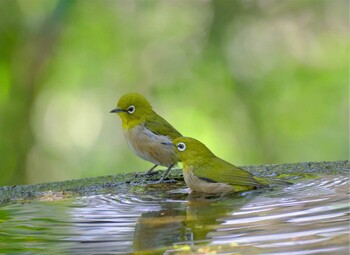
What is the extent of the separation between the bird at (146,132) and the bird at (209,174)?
99cm

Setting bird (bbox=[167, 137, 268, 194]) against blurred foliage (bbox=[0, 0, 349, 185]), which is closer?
bird (bbox=[167, 137, 268, 194])

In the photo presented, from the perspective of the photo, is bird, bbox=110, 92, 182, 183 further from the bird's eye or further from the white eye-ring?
the white eye-ring

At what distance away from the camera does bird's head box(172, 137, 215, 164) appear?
501cm

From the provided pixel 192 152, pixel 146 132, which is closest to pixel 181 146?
pixel 192 152

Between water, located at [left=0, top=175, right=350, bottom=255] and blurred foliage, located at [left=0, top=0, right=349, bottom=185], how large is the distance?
281 inches

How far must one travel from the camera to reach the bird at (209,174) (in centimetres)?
461

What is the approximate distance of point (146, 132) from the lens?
636cm

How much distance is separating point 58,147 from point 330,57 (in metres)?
4.92

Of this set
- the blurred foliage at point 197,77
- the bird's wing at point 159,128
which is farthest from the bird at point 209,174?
the blurred foliage at point 197,77

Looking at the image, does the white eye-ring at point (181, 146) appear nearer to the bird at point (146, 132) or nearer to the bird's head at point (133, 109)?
the bird at point (146, 132)

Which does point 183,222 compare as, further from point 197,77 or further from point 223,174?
point 197,77

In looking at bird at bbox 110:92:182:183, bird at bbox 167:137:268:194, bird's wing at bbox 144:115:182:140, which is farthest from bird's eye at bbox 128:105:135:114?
bird at bbox 167:137:268:194

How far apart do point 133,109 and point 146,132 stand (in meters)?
0.31

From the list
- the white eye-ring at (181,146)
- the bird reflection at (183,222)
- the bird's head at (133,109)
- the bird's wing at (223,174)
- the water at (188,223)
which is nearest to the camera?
the water at (188,223)
